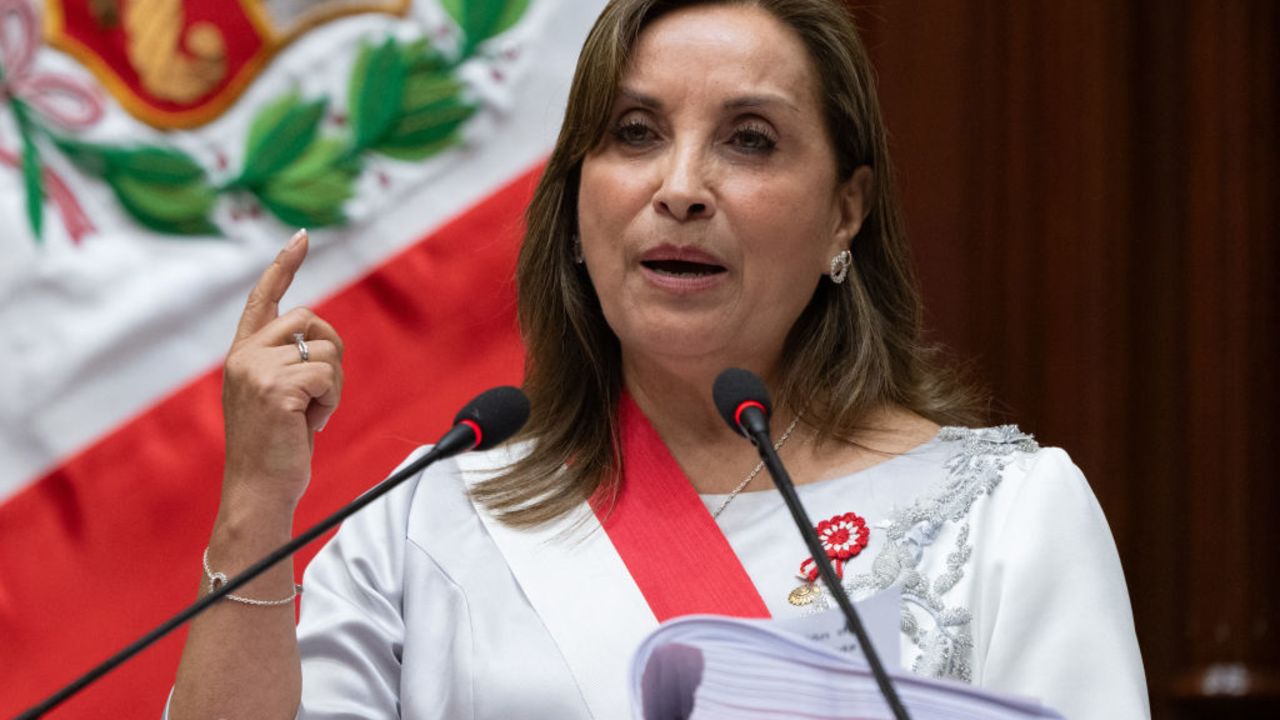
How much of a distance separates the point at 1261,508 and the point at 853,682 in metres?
1.43

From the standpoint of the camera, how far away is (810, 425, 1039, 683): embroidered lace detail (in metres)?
1.48

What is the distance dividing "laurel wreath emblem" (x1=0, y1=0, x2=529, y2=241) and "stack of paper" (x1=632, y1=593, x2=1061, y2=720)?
123cm

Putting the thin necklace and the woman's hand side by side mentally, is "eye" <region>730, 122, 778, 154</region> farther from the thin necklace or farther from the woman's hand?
the woman's hand

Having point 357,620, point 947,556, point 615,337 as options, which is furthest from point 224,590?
point 615,337

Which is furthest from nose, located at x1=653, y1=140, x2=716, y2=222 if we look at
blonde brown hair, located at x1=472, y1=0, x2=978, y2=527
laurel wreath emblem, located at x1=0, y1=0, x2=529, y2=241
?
laurel wreath emblem, located at x1=0, y1=0, x2=529, y2=241

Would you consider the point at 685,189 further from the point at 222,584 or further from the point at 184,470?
the point at 184,470

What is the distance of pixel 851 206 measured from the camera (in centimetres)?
181

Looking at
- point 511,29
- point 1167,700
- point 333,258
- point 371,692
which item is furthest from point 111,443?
point 1167,700

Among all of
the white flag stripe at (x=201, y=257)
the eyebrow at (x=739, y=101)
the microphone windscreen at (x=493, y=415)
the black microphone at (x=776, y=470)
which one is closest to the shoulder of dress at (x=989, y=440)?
the eyebrow at (x=739, y=101)

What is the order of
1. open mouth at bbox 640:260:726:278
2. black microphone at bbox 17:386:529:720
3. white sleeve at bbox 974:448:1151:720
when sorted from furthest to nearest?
open mouth at bbox 640:260:726:278 → white sleeve at bbox 974:448:1151:720 → black microphone at bbox 17:386:529:720

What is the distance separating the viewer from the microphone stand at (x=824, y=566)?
0.94 m

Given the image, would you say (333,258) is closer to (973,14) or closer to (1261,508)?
(973,14)

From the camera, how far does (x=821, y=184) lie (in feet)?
5.65

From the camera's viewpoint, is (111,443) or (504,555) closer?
(504,555)
